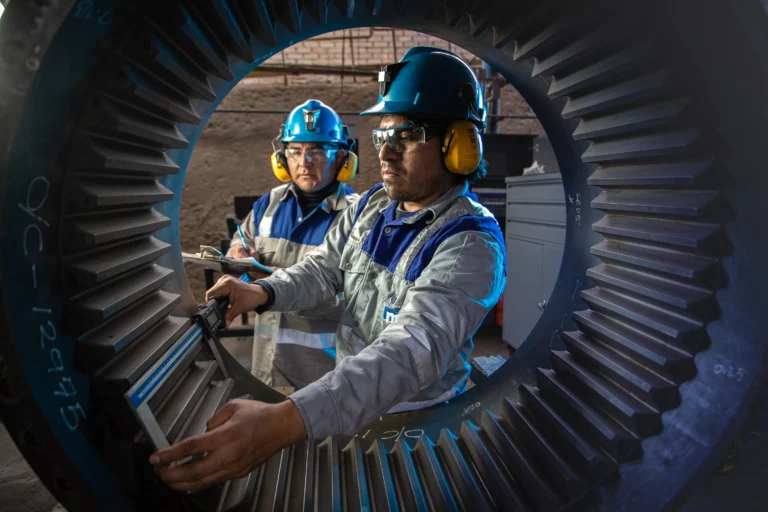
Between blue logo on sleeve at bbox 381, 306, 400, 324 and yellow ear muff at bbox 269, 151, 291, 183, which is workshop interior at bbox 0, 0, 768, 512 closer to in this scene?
blue logo on sleeve at bbox 381, 306, 400, 324

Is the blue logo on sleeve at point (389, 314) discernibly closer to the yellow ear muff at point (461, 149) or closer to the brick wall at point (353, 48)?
the yellow ear muff at point (461, 149)

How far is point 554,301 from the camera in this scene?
1529 millimetres

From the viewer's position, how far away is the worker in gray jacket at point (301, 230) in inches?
85.8

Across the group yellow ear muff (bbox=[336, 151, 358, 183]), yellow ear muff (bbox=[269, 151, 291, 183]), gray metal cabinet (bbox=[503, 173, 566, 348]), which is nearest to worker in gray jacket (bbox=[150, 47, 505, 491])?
yellow ear muff (bbox=[336, 151, 358, 183])

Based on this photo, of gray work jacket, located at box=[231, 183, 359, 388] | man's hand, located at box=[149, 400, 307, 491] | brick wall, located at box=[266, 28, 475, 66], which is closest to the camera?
man's hand, located at box=[149, 400, 307, 491]

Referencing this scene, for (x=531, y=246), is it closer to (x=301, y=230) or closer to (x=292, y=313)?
(x=301, y=230)

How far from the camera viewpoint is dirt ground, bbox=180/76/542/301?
520 centimetres

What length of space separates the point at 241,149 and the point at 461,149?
443cm

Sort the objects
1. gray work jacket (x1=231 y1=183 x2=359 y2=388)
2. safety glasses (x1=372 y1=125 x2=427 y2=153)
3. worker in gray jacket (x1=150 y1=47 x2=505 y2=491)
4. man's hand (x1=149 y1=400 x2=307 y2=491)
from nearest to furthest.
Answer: man's hand (x1=149 y1=400 x2=307 y2=491) → worker in gray jacket (x1=150 y1=47 x2=505 y2=491) → safety glasses (x1=372 y1=125 x2=427 y2=153) → gray work jacket (x1=231 y1=183 x2=359 y2=388)

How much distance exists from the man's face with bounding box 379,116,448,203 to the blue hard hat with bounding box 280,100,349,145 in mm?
1101

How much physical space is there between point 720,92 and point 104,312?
3.80ft

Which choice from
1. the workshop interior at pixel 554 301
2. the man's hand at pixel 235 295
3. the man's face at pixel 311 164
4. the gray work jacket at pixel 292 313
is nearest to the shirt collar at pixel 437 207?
the workshop interior at pixel 554 301

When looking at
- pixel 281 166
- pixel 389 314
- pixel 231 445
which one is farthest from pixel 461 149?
pixel 281 166

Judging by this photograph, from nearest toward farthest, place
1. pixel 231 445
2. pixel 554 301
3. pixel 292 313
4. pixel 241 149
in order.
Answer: pixel 231 445 → pixel 554 301 → pixel 292 313 → pixel 241 149
